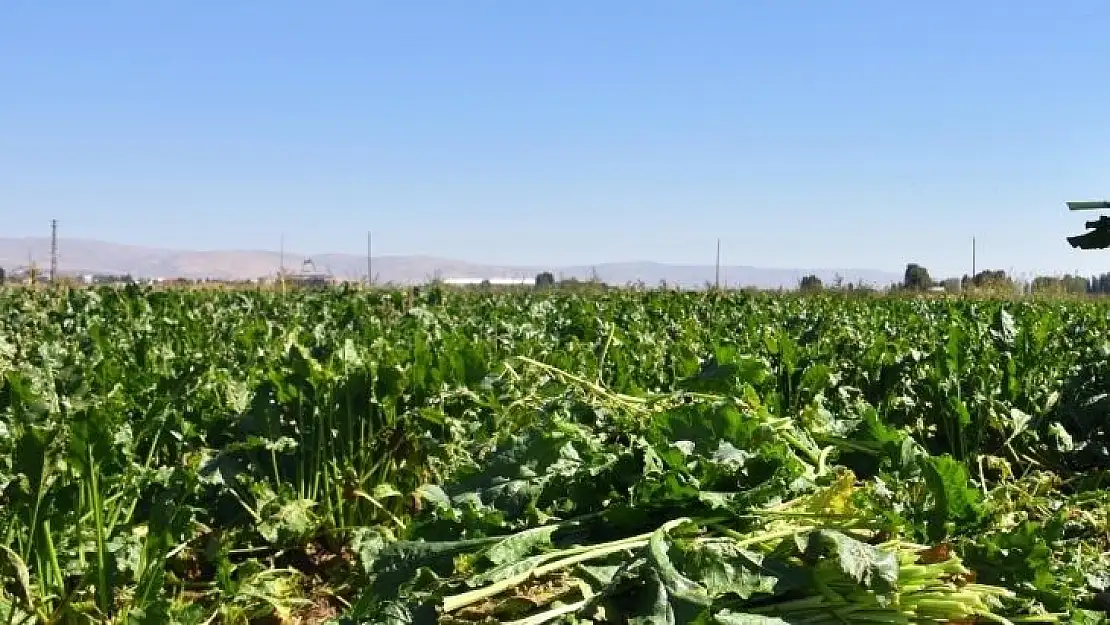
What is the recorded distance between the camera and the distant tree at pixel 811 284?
3254 cm

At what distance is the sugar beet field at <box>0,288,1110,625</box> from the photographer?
226 cm

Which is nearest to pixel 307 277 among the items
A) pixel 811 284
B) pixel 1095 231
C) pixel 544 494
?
pixel 811 284

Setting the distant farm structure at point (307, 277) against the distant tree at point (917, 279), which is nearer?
the distant farm structure at point (307, 277)

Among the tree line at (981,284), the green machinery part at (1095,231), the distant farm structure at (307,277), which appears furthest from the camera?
the tree line at (981,284)

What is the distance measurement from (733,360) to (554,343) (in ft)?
14.5

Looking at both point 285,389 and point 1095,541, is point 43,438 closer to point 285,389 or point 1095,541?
point 285,389

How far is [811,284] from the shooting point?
3412cm

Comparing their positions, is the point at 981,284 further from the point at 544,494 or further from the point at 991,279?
the point at 544,494

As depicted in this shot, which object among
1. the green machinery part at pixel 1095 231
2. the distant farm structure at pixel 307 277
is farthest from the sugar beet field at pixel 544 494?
the distant farm structure at pixel 307 277

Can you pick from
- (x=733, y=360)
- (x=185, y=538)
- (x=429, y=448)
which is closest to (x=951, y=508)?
(x=733, y=360)

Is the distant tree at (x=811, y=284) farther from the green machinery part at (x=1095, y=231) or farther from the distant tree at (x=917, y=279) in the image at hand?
the green machinery part at (x=1095, y=231)

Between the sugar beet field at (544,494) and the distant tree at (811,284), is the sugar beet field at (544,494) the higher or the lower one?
the lower one

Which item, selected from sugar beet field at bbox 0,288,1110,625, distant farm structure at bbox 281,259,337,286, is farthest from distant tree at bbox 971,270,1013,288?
sugar beet field at bbox 0,288,1110,625

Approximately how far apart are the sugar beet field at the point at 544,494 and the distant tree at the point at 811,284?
27.7m
